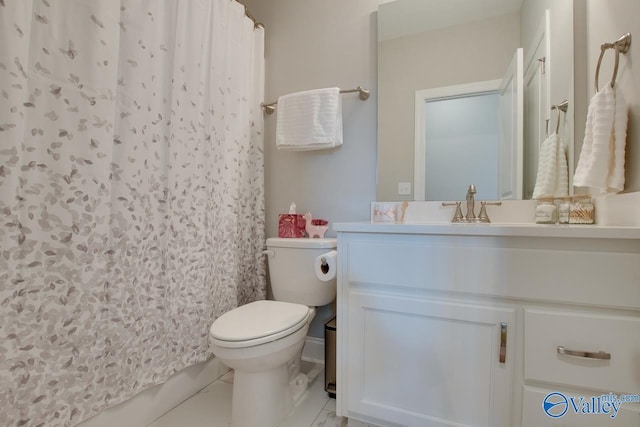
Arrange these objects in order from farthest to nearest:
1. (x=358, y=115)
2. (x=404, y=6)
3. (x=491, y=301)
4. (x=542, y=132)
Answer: (x=358, y=115)
(x=404, y=6)
(x=542, y=132)
(x=491, y=301)

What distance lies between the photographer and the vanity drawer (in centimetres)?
72

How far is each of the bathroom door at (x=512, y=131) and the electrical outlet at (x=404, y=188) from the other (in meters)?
0.40

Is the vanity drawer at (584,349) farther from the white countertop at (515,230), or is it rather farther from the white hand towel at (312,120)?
the white hand towel at (312,120)

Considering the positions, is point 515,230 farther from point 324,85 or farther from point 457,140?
point 324,85

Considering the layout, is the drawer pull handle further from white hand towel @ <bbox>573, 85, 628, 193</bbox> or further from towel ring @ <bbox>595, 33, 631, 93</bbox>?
towel ring @ <bbox>595, 33, 631, 93</bbox>

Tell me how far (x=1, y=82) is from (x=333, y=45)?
1.42 meters

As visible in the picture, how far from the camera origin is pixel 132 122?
104 cm

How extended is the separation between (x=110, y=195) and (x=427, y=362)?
3.99ft

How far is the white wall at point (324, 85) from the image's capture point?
5.07 feet

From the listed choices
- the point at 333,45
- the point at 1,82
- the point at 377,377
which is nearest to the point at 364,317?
the point at 377,377

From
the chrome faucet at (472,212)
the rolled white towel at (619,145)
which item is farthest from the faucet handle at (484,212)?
the rolled white towel at (619,145)

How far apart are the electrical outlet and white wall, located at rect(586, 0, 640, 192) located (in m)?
0.76

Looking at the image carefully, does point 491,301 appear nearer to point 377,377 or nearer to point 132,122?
point 377,377

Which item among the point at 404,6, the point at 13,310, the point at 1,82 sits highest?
the point at 404,6
